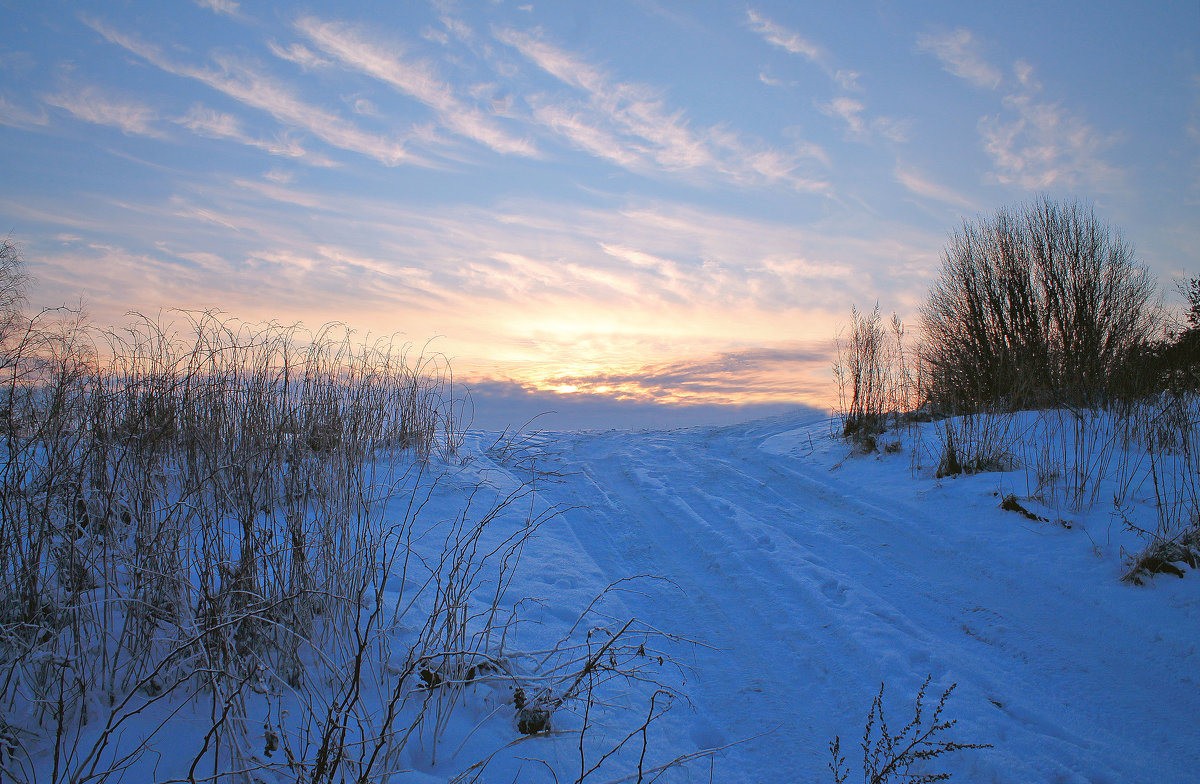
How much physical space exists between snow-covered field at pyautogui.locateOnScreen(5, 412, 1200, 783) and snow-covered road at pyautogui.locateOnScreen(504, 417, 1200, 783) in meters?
0.02

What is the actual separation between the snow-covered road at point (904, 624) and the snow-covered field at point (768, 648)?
16 millimetres

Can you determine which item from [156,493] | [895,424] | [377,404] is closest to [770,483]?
[895,424]

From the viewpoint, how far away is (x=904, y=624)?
3.67 metres

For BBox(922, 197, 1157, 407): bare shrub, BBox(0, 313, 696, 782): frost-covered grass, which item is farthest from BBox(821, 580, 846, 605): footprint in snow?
BBox(922, 197, 1157, 407): bare shrub

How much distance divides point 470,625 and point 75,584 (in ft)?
6.26

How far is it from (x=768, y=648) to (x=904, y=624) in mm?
939

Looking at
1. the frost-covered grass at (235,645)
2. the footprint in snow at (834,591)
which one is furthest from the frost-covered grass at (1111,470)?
the frost-covered grass at (235,645)

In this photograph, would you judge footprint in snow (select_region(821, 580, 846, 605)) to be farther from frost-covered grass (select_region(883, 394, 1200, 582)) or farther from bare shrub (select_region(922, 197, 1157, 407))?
bare shrub (select_region(922, 197, 1157, 407))

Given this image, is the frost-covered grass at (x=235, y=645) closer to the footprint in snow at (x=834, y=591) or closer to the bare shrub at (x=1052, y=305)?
the footprint in snow at (x=834, y=591)

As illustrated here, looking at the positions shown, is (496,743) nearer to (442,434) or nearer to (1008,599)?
(1008,599)

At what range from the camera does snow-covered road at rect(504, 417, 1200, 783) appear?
2633 mm

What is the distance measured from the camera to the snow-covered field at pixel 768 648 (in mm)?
2453

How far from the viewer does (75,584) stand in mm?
2582

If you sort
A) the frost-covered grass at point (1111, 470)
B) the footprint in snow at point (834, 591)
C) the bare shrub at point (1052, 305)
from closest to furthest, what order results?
A: 1. the footprint in snow at point (834, 591)
2. the frost-covered grass at point (1111, 470)
3. the bare shrub at point (1052, 305)
